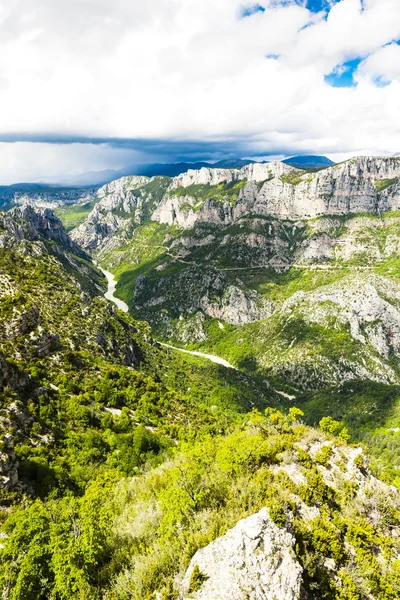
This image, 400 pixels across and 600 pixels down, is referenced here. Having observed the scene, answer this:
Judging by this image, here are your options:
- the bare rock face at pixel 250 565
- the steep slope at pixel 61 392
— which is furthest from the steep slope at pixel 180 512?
the steep slope at pixel 61 392

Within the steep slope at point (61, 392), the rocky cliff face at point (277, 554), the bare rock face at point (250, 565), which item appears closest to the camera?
the bare rock face at point (250, 565)

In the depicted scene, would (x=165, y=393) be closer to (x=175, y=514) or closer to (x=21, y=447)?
(x=21, y=447)

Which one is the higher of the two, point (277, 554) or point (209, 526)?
point (277, 554)

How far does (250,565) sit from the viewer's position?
2156 cm

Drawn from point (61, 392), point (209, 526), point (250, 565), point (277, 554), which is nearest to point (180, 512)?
point (209, 526)

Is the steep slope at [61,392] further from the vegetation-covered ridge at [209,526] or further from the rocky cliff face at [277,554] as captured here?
the rocky cliff face at [277,554]

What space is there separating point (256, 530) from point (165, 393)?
79159 millimetres

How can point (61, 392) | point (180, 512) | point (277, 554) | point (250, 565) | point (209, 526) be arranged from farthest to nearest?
1. point (61, 392)
2. point (180, 512)
3. point (209, 526)
4. point (277, 554)
5. point (250, 565)

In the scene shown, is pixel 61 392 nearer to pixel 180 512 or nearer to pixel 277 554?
pixel 180 512

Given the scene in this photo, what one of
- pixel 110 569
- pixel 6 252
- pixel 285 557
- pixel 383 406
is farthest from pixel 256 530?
pixel 383 406

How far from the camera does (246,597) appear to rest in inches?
→ 794

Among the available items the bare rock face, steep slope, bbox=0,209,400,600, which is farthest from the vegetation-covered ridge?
the bare rock face

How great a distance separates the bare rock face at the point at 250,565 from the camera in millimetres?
20625

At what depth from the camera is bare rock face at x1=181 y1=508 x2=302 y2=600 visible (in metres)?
20.6
